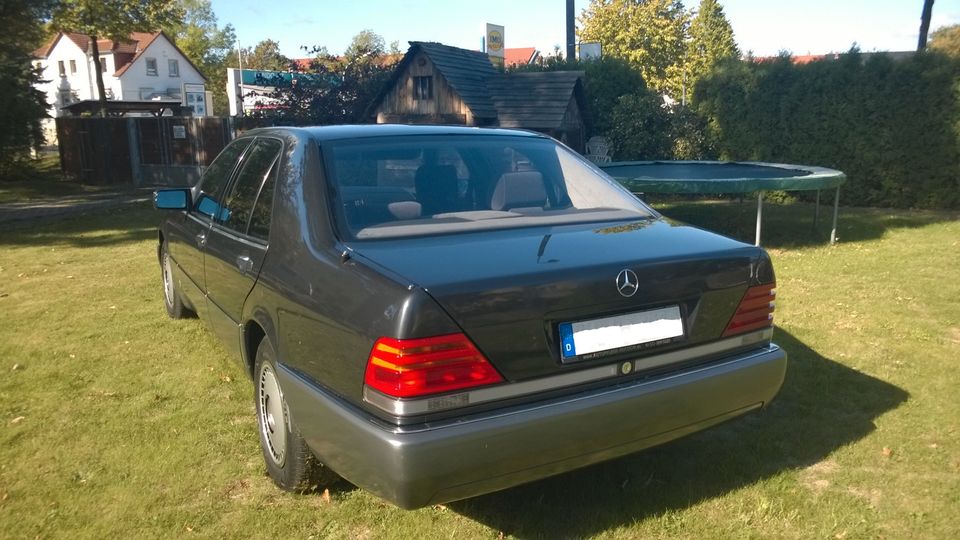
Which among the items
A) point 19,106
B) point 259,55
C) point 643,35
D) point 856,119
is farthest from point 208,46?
point 856,119

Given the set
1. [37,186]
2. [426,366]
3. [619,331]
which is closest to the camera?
[426,366]

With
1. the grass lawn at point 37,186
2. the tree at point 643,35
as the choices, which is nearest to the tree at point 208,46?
the tree at point 643,35

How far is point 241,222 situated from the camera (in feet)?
12.8

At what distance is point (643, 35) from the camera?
48.4m

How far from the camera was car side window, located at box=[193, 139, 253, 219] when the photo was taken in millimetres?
4453

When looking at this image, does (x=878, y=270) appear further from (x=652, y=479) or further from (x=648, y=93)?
(x=648, y=93)

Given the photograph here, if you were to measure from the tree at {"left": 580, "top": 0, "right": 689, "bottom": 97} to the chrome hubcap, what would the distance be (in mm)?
46815

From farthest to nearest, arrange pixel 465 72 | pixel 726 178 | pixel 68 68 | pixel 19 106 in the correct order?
pixel 68 68 → pixel 19 106 → pixel 465 72 → pixel 726 178

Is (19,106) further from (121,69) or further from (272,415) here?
(121,69)

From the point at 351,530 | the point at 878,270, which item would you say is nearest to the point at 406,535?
the point at 351,530

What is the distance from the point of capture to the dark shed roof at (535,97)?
56.6ft

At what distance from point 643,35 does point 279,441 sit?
4908cm

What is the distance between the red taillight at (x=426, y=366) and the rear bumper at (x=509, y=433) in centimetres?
13

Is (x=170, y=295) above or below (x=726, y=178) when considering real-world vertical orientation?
below
